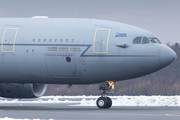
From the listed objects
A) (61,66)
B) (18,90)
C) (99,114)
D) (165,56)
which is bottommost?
(99,114)

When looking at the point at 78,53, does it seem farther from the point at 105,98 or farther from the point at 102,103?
the point at 102,103

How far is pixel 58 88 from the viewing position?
148 feet

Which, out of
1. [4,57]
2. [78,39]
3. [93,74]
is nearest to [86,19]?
[78,39]

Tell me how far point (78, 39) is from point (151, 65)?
4723mm

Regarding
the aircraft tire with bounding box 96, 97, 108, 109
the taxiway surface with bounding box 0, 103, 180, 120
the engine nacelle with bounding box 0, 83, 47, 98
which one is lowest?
the taxiway surface with bounding box 0, 103, 180, 120

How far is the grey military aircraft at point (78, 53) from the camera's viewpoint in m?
24.6

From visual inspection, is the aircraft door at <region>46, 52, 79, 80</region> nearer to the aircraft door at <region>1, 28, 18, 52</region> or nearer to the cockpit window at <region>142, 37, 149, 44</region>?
the aircraft door at <region>1, 28, 18, 52</region>

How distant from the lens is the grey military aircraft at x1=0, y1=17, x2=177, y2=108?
24.6m

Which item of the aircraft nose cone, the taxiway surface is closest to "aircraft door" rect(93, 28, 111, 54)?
the aircraft nose cone

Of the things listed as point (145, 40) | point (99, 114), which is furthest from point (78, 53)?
point (99, 114)

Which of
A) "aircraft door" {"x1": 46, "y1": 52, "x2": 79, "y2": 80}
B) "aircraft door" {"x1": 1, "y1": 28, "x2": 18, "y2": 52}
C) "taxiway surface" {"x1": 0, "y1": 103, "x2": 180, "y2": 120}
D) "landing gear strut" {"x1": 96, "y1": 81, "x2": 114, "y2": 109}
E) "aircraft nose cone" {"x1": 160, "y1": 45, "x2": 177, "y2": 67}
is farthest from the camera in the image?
"aircraft door" {"x1": 1, "y1": 28, "x2": 18, "y2": 52}

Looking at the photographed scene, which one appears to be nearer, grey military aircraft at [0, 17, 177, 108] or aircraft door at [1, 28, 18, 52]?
grey military aircraft at [0, 17, 177, 108]

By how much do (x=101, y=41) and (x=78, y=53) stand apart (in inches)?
62.2

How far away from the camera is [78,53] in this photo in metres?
25.1
